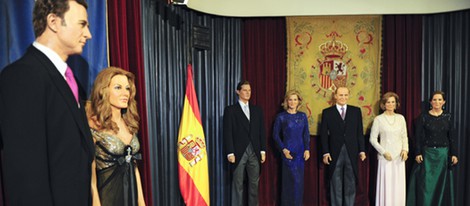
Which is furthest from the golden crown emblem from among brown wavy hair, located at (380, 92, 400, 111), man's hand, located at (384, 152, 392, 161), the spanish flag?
the spanish flag

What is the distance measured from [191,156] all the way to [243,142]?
0.71 m

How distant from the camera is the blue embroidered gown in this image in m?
4.40

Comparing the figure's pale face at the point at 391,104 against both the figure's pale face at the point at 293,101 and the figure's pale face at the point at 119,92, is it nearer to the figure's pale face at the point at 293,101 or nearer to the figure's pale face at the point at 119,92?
the figure's pale face at the point at 293,101

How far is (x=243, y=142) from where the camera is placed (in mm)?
4246

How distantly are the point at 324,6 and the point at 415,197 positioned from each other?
99.1 inches

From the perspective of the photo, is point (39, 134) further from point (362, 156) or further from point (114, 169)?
point (362, 156)

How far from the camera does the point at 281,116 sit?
4.51 m

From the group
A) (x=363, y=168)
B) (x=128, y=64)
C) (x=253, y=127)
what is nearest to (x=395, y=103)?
(x=363, y=168)

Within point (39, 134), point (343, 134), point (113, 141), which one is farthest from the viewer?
point (343, 134)

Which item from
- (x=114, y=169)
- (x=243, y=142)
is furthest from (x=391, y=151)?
(x=114, y=169)

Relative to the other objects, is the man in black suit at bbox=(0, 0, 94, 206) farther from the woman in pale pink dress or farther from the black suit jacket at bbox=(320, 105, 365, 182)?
the woman in pale pink dress

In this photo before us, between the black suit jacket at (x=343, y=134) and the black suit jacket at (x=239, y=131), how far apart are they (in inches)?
31.9

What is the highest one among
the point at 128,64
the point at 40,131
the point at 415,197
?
the point at 128,64

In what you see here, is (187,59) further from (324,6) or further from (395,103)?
(395,103)
